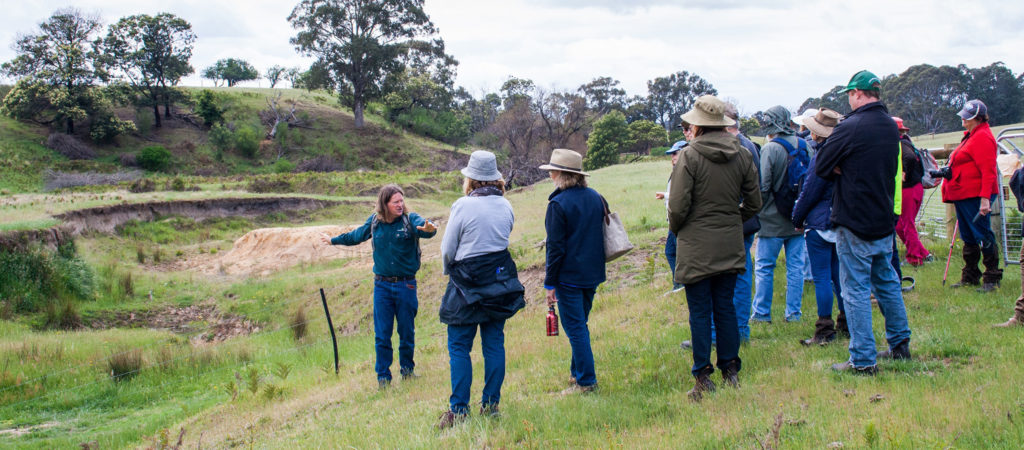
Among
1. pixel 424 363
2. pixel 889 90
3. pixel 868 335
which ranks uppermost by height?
pixel 889 90

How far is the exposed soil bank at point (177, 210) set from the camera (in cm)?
2267

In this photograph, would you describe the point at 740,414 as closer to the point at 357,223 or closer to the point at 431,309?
the point at 431,309

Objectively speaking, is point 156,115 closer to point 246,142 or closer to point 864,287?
point 246,142

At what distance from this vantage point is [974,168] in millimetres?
7176

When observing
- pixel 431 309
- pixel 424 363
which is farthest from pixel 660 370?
pixel 431 309

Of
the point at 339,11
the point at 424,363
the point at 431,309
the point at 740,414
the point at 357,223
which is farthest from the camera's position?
the point at 339,11

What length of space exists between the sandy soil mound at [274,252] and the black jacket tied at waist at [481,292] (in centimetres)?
1656

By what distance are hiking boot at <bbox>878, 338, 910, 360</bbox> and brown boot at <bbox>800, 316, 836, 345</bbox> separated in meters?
0.74

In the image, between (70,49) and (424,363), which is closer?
(424,363)

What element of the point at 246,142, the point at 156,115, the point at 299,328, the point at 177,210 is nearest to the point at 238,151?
the point at 246,142

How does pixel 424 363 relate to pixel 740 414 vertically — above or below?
below

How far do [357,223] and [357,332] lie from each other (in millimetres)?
14640

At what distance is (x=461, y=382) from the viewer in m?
4.88

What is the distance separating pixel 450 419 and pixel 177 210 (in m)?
→ 26.3
